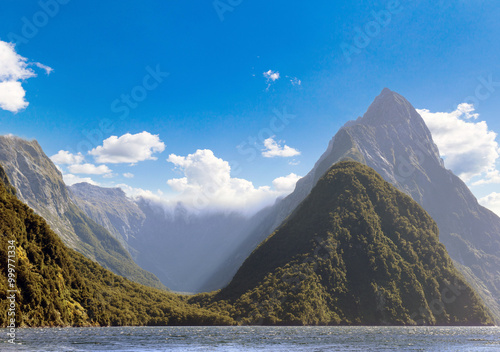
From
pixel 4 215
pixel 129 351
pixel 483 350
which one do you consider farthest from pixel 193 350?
pixel 4 215

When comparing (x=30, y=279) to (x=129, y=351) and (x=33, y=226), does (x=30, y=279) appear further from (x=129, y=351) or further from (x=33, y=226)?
(x=129, y=351)

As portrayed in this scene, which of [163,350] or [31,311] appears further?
[31,311]

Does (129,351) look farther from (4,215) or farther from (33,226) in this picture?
(33,226)

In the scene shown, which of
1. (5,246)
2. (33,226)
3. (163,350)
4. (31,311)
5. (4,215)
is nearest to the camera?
(163,350)

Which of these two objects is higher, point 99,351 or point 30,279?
point 30,279

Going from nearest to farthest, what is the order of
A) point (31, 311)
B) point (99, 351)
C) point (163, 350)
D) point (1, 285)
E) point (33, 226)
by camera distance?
point (99, 351)
point (163, 350)
point (1, 285)
point (31, 311)
point (33, 226)

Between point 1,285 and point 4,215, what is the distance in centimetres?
4716

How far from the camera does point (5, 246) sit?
140 metres

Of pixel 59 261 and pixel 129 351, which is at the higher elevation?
pixel 59 261

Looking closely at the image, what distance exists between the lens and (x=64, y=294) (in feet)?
620

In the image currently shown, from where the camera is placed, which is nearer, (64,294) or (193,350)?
(193,350)

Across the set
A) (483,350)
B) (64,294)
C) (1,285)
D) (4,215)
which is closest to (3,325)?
(1,285)

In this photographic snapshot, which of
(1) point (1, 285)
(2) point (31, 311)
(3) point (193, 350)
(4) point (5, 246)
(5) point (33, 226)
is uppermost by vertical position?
(5) point (33, 226)

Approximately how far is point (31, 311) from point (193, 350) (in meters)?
89.1
